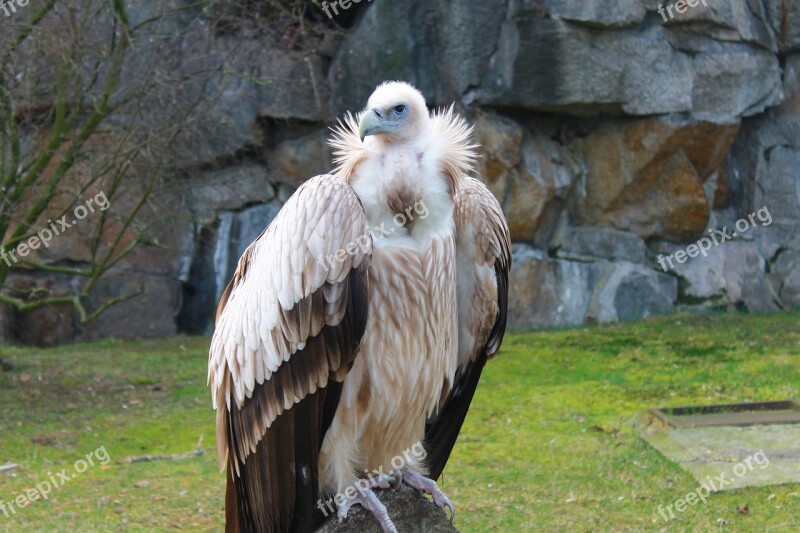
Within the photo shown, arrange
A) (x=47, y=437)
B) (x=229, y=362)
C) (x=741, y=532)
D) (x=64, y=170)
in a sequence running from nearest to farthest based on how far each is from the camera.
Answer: (x=229, y=362), (x=741, y=532), (x=47, y=437), (x=64, y=170)

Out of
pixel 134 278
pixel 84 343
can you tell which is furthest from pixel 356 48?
pixel 84 343

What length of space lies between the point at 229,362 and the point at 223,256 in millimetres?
6952

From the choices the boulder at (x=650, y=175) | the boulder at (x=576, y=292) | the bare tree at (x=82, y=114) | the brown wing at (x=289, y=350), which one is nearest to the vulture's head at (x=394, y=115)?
the brown wing at (x=289, y=350)

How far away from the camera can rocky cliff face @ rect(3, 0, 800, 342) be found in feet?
29.8

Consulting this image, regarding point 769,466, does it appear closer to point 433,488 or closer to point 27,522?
point 433,488

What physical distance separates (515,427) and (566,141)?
441cm

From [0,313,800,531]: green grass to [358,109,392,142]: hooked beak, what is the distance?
7.19 feet

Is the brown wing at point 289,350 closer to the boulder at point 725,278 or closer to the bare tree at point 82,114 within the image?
the bare tree at point 82,114

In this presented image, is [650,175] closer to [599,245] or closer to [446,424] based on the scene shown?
[599,245]

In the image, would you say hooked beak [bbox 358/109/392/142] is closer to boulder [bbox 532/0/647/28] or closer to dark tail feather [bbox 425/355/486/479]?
dark tail feather [bbox 425/355/486/479]

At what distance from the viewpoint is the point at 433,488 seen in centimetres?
323

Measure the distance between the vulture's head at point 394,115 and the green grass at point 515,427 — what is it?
84.4 inches

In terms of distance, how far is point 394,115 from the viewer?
9.96ft

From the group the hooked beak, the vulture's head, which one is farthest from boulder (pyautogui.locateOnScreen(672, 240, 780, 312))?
the hooked beak
